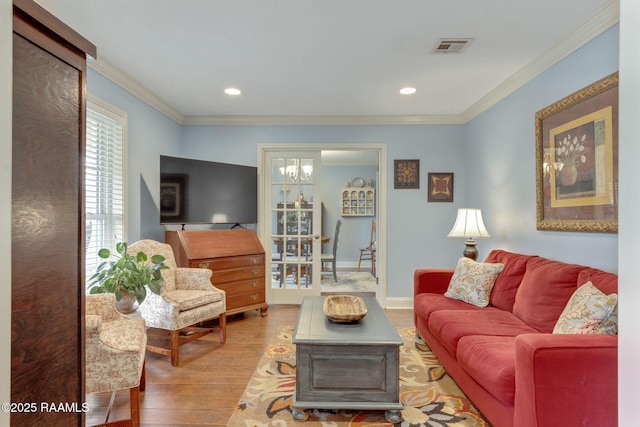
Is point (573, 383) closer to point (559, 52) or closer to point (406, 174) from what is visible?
point (559, 52)

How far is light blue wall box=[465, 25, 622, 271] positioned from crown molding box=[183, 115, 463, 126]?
17.1 inches

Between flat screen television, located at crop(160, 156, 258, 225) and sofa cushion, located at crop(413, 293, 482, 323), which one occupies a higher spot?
flat screen television, located at crop(160, 156, 258, 225)

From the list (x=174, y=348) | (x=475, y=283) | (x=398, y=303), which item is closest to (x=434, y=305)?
(x=475, y=283)

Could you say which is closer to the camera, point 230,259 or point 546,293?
point 546,293

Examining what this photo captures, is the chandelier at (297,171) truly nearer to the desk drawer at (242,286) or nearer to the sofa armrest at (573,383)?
the desk drawer at (242,286)

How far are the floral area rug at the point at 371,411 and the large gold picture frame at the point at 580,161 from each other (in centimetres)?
140

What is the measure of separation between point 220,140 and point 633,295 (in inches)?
164

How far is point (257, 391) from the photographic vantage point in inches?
88.1

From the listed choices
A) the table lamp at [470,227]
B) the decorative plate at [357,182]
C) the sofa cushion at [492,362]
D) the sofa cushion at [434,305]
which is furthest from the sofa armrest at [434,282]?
the decorative plate at [357,182]

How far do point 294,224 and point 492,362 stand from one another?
3.01m

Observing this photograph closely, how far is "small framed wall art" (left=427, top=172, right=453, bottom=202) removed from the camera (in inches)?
169

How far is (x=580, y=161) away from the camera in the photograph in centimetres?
230

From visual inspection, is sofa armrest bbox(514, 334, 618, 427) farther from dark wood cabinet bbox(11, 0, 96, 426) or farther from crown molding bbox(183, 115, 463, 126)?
crown molding bbox(183, 115, 463, 126)

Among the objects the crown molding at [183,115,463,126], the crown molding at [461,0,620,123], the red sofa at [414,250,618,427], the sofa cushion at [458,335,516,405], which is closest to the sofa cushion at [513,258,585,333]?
the red sofa at [414,250,618,427]
